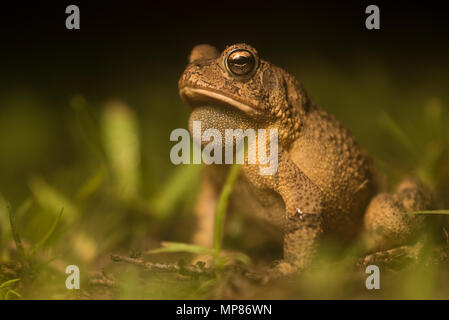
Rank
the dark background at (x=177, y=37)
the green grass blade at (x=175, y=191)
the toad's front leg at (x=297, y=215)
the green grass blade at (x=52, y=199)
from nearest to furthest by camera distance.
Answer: the toad's front leg at (x=297, y=215) → the green grass blade at (x=52, y=199) → the green grass blade at (x=175, y=191) → the dark background at (x=177, y=37)

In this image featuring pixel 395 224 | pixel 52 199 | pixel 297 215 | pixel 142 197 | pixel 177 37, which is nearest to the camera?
pixel 297 215

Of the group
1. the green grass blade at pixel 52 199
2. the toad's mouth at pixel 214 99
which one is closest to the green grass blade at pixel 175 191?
the green grass blade at pixel 52 199

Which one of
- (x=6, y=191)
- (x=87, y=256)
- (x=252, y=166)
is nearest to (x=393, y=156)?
(x=252, y=166)

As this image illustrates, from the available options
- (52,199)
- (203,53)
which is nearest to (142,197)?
(52,199)

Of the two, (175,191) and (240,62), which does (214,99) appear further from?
(175,191)

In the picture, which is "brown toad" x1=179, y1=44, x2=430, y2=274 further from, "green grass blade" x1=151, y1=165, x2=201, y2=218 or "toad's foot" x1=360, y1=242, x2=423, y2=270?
"green grass blade" x1=151, y1=165, x2=201, y2=218

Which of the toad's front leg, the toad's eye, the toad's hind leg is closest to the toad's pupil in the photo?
the toad's eye

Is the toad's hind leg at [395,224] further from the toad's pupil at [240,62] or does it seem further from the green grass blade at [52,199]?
the green grass blade at [52,199]
